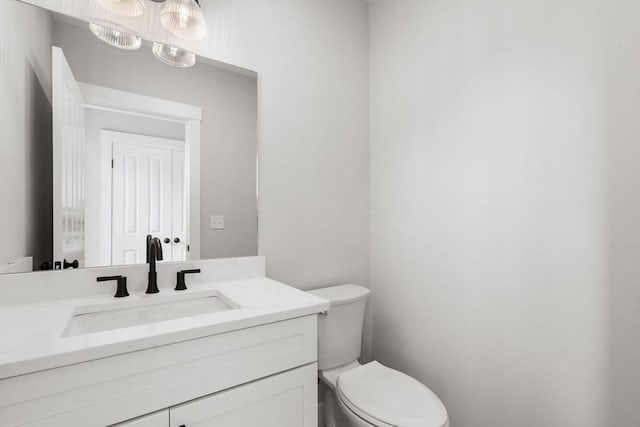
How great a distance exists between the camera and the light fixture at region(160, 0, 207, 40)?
118cm

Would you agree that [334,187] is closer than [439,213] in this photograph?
No

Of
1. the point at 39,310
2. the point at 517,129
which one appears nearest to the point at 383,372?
the point at 517,129

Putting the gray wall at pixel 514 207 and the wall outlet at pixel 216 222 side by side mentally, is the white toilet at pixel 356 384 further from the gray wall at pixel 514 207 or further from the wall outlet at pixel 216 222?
the wall outlet at pixel 216 222

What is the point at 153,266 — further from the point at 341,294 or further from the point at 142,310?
the point at 341,294

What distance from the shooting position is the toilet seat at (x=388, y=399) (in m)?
1.06

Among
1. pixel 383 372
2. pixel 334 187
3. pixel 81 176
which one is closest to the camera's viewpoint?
pixel 81 176

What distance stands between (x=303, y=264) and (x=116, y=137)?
1.03 m

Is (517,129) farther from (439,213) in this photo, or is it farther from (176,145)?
(176,145)

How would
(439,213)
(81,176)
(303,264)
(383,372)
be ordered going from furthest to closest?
(303,264)
(439,213)
(383,372)
(81,176)

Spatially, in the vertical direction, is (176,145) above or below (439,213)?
above

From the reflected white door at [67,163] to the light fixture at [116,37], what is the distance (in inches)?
6.0

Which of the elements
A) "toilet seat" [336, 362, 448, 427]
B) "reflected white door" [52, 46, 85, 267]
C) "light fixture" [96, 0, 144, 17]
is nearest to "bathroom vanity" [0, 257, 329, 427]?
"reflected white door" [52, 46, 85, 267]

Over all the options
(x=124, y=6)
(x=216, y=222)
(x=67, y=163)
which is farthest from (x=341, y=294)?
(x=124, y=6)

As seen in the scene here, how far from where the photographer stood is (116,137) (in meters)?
1.17
